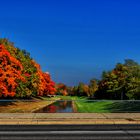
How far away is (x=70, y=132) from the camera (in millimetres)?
16312

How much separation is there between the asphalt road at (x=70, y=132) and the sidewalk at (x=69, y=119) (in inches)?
54.5

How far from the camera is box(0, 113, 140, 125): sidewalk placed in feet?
65.2

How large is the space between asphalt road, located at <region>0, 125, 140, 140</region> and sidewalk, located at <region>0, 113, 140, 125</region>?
139 centimetres

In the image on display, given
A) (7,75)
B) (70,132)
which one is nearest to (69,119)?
(70,132)

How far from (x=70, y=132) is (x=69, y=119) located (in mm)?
4563

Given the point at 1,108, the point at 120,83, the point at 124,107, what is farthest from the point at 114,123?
the point at 120,83

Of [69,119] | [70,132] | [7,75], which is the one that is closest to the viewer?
[70,132]

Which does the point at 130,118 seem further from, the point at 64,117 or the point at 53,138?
the point at 53,138

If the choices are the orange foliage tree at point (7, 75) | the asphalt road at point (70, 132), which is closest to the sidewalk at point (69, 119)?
the asphalt road at point (70, 132)

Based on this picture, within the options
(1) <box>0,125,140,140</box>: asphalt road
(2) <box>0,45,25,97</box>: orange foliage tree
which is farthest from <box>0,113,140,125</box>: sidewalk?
(2) <box>0,45,25,97</box>: orange foliage tree

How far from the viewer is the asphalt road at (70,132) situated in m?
14.9

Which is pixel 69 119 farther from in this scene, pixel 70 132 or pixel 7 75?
pixel 7 75

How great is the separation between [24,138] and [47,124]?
16.0 feet

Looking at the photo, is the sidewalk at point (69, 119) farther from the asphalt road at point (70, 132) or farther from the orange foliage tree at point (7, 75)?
the orange foliage tree at point (7, 75)
